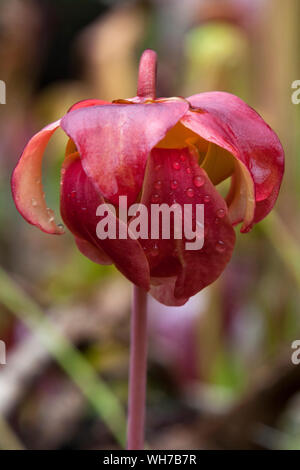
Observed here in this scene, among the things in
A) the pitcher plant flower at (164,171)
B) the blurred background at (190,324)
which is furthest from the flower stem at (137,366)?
the blurred background at (190,324)

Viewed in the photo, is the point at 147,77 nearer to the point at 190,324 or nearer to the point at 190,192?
the point at 190,192

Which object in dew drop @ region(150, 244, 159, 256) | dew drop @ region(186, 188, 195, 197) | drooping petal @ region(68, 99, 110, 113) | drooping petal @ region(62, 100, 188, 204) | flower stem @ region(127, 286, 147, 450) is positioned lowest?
flower stem @ region(127, 286, 147, 450)

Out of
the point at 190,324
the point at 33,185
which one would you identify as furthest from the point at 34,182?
the point at 190,324

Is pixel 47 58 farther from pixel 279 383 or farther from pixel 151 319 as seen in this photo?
pixel 279 383

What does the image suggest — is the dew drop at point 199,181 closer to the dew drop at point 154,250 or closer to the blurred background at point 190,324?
the dew drop at point 154,250

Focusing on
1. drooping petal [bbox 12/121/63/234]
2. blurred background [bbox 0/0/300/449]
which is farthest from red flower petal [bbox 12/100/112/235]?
blurred background [bbox 0/0/300/449]

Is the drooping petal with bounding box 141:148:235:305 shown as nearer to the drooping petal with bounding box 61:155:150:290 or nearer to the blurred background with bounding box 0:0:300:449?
the drooping petal with bounding box 61:155:150:290
